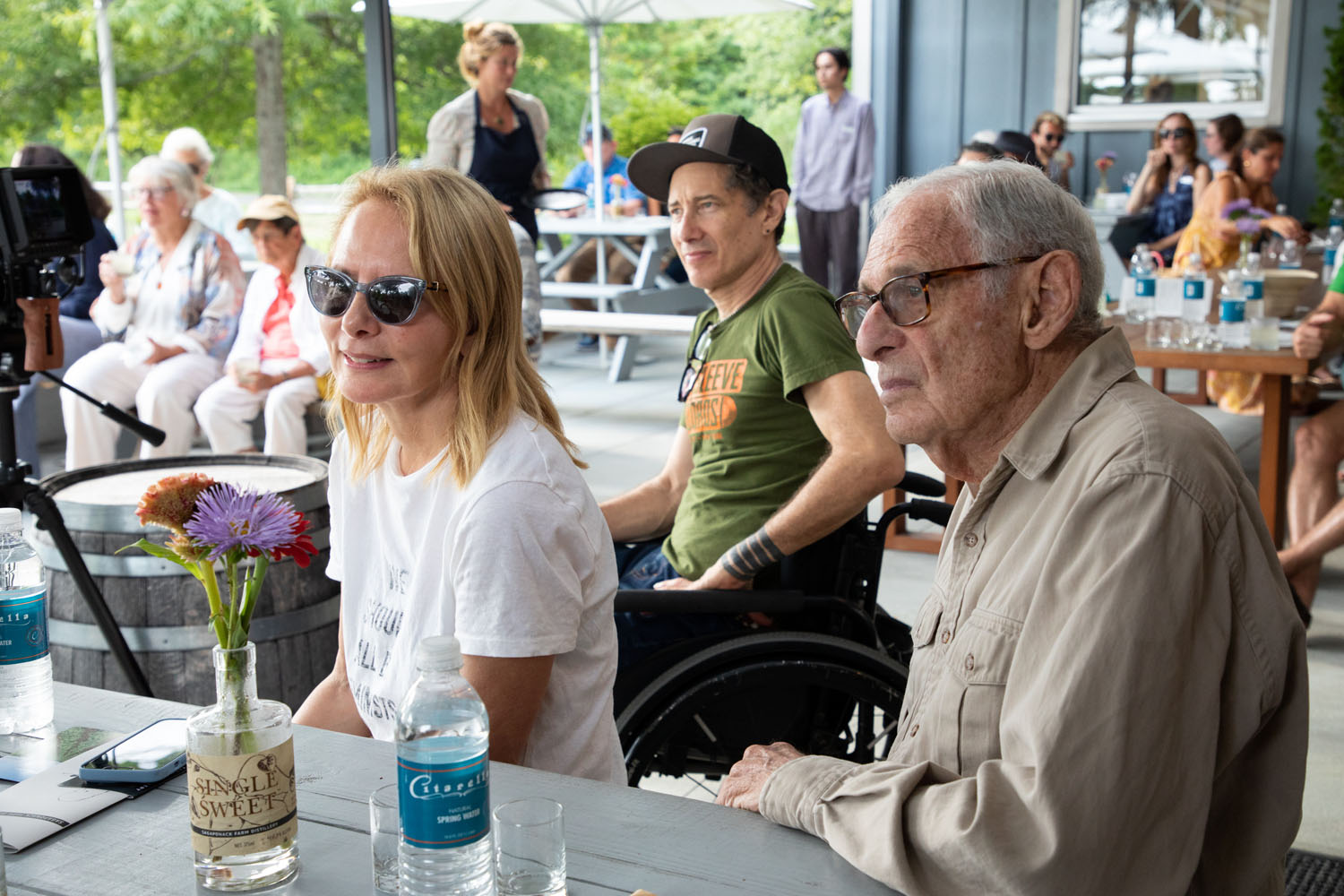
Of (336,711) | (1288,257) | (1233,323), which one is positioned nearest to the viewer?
(336,711)

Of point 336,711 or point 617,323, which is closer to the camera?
point 336,711

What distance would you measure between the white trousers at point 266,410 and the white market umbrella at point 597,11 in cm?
455

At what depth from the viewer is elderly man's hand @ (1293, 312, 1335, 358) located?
379 centimetres

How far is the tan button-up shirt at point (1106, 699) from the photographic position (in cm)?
102

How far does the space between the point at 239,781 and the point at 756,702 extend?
1214 millimetres

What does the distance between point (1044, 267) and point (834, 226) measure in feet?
28.5

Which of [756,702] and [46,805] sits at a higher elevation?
[46,805]

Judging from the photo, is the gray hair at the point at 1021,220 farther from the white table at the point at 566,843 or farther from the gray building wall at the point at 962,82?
the gray building wall at the point at 962,82

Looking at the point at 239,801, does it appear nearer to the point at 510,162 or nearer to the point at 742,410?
the point at 742,410

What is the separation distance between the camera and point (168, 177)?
16.7 ft

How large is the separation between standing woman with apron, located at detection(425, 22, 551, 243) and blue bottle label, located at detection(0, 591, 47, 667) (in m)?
3.97

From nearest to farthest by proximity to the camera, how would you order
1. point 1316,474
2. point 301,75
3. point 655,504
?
1. point 655,504
2. point 1316,474
3. point 301,75

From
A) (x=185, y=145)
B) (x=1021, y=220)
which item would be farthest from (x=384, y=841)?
(x=185, y=145)

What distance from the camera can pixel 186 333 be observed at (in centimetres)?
515
